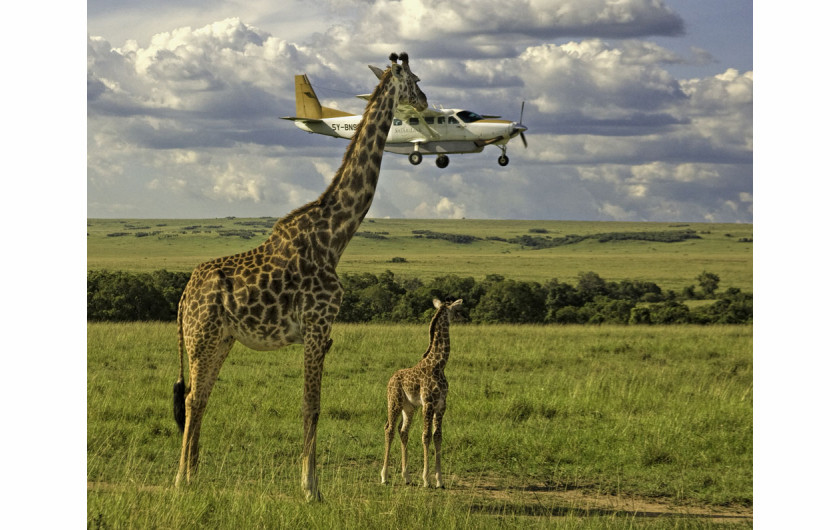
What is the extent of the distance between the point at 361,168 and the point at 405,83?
885mm

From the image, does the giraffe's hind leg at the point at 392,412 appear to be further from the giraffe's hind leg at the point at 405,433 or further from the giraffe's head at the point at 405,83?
the giraffe's head at the point at 405,83

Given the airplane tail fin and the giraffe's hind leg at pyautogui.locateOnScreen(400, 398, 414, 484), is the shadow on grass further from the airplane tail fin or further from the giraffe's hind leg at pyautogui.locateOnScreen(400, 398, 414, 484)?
the airplane tail fin

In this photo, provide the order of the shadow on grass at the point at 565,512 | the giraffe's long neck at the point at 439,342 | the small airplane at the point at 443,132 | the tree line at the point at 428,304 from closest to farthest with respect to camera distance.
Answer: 1. the shadow on grass at the point at 565,512
2. the giraffe's long neck at the point at 439,342
3. the tree line at the point at 428,304
4. the small airplane at the point at 443,132

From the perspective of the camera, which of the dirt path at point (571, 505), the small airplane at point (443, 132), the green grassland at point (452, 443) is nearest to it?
the green grassland at point (452, 443)

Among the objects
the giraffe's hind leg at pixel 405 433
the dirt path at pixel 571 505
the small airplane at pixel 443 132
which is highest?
the small airplane at pixel 443 132

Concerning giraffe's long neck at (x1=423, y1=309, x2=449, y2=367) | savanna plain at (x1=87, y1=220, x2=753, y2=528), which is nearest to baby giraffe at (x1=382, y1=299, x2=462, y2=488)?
giraffe's long neck at (x1=423, y1=309, x2=449, y2=367)

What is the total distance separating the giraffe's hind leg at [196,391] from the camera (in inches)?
300

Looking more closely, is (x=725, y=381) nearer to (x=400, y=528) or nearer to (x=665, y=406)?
(x=665, y=406)

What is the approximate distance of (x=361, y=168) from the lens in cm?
834

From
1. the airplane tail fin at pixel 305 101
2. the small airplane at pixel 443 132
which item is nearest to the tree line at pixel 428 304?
the small airplane at pixel 443 132

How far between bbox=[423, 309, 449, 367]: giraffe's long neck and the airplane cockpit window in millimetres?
33986

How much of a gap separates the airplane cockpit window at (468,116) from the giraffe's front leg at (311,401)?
115 ft

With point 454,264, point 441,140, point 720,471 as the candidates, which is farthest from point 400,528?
point 454,264
